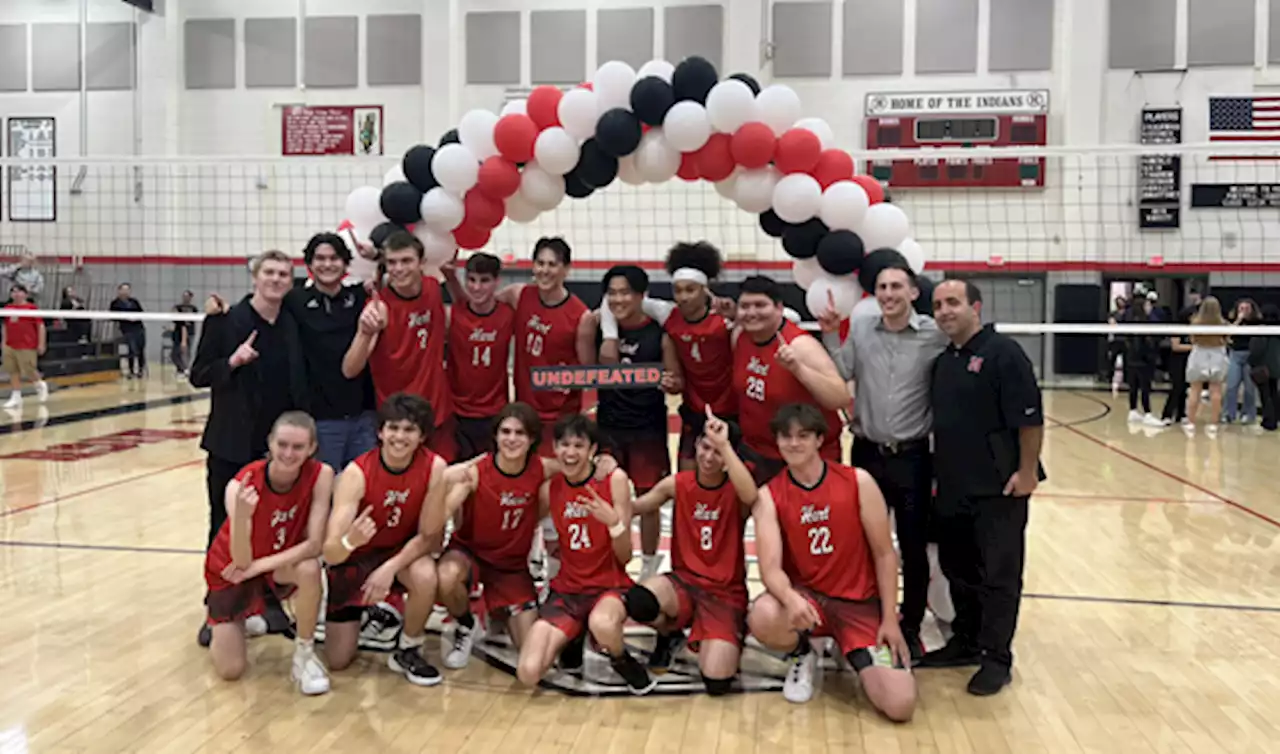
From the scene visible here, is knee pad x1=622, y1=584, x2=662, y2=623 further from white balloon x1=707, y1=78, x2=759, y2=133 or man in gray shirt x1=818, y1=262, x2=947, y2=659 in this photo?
white balloon x1=707, y1=78, x2=759, y2=133

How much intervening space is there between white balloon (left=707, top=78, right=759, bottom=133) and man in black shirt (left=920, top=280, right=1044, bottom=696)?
4.83 ft

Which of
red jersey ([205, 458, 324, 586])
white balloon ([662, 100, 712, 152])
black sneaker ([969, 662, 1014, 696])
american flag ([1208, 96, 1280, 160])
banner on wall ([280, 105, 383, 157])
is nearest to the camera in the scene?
black sneaker ([969, 662, 1014, 696])

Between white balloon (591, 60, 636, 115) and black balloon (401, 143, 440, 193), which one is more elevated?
white balloon (591, 60, 636, 115)

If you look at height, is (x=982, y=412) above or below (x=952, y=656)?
above

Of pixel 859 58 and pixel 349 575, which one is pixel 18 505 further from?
pixel 859 58

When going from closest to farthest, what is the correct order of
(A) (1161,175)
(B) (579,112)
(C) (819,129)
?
(B) (579,112) → (C) (819,129) → (A) (1161,175)

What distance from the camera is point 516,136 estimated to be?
18.1ft

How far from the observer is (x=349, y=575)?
15.6 feet

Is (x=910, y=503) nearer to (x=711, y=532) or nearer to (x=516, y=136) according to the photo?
(x=711, y=532)

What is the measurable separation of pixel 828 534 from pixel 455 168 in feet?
9.46

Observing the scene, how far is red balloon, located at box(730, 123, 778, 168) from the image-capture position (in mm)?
5320

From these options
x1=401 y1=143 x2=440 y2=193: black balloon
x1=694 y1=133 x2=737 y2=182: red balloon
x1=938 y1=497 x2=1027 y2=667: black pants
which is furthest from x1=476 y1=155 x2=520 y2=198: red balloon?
x1=938 y1=497 x2=1027 y2=667: black pants

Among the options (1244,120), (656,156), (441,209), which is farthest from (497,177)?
(1244,120)

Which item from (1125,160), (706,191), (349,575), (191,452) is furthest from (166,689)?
(1125,160)
